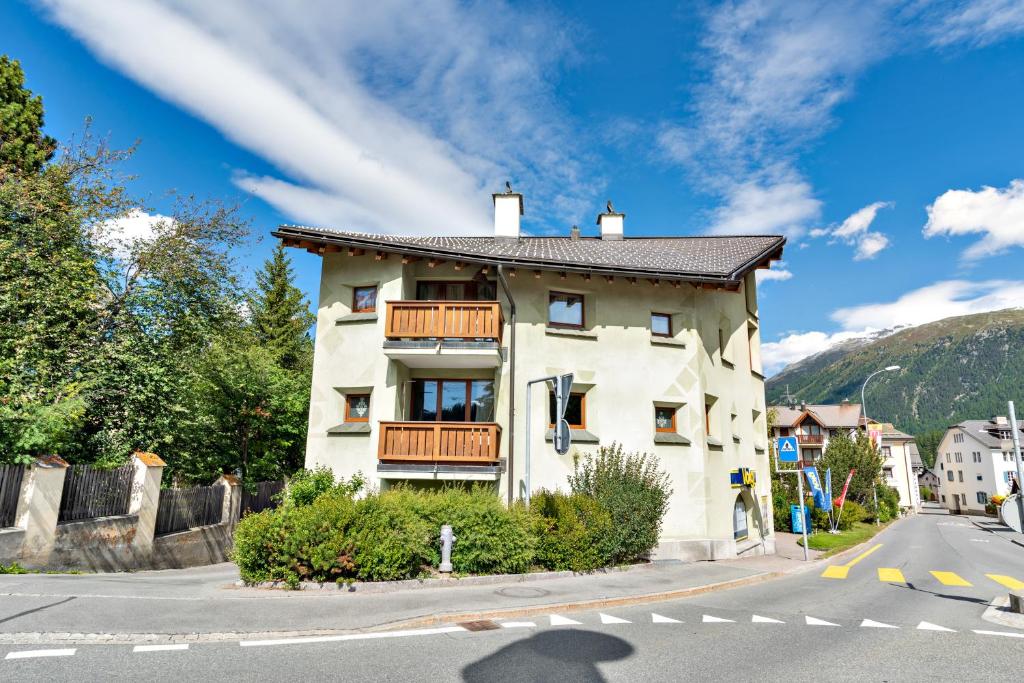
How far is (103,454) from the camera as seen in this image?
16.6 metres

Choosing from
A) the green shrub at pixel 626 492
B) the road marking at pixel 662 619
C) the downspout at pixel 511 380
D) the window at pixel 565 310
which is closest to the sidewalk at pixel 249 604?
the road marking at pixel 662 619

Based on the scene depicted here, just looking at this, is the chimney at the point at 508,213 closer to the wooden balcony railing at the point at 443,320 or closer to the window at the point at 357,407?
the wooden balcony railing at the point at 443,320

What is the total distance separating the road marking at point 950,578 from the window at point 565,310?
11.2 m

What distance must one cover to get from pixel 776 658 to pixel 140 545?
1502 cm

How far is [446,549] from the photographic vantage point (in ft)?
37.0

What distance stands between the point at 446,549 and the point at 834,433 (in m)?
75.5

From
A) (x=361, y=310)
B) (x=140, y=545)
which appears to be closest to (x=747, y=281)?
(x=361, y=310)

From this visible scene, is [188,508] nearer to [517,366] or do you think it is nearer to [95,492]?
[95,492]

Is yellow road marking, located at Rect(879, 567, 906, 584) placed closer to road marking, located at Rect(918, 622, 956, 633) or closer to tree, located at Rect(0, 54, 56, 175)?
road marking, located at Rect(918, 622, 956, 633)

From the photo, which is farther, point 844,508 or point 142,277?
point 844,508

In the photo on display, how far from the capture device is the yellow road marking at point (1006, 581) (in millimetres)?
13805

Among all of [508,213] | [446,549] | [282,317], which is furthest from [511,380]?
[282,317]

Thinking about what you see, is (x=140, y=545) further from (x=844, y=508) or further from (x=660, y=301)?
(x=844, y=508)

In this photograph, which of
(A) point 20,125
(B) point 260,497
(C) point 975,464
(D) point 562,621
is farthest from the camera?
(C) point 975,464
